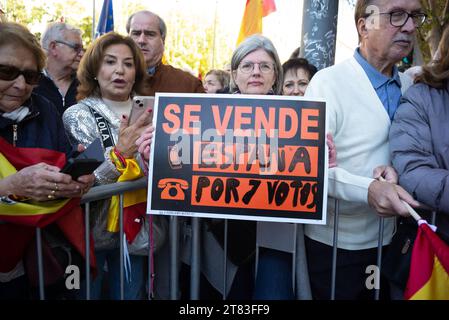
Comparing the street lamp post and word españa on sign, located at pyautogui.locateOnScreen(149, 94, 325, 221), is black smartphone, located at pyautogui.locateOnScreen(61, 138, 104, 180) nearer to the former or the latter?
word españa on sign, located at pyautogui.locateOnScreen(149, 94, 325, 221)

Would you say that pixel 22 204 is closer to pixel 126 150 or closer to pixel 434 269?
pixel 126 150

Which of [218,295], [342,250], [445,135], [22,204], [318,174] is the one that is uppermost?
[445,135]

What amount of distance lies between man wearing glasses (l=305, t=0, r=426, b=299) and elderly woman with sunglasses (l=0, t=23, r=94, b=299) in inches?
48.8

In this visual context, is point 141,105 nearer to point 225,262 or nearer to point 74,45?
point 225,262

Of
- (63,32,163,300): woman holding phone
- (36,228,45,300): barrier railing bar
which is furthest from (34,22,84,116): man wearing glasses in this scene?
(36,228,45,300): barrier railing bar

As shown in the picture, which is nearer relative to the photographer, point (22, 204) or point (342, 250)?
point (22, 204)

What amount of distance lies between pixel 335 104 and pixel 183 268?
134cm

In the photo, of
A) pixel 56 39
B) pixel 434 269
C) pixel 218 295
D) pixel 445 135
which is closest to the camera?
pixel 434 269

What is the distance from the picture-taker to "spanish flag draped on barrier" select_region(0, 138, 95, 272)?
7.09 feet

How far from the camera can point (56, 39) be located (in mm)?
4836

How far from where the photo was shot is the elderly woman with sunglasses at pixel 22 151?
214 centimetres

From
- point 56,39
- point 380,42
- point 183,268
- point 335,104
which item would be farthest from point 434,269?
point 56,39

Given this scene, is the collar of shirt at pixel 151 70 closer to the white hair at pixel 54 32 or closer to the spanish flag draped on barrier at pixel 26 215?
the white hair at pixel 54 32

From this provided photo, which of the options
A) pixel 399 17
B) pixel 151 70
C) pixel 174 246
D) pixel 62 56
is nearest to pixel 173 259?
pixel 174 246
